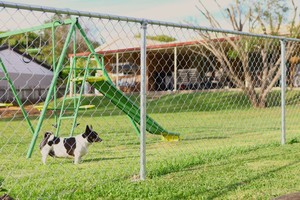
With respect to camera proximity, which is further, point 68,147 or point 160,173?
point 68,147

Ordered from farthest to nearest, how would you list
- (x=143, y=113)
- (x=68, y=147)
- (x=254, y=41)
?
(x=254, y=41), (x=68, y=147), (x=143, y=113)

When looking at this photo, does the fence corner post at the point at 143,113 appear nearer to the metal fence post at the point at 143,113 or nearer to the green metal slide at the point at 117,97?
the metal fence post at the point at 143,113

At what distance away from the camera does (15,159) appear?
18.4 feet

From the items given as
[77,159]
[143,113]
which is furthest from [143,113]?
[77,159]

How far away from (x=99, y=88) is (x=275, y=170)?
2.71 meters

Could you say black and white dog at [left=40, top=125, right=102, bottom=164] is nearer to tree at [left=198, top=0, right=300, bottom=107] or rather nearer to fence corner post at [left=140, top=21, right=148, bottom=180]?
fence corner post at [left=140, top=21, right=148, bottom=180]

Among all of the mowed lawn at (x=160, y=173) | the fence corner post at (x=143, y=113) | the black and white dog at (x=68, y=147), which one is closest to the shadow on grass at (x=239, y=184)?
the mowed lawn at (x=160, y=173)

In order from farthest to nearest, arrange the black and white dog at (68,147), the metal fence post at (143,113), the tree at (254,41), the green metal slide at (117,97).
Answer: the tree at (254,41)
the green metal slide at (117,97)
the black and white dog at (68,147)
the metal fence post at (143,113)

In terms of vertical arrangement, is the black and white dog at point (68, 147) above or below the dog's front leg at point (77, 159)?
above

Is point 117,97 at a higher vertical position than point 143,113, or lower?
lower

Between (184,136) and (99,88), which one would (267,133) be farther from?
(99,88)

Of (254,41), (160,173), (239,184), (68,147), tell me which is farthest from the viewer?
(254,41)

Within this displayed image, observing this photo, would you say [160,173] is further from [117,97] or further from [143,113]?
[117,97]

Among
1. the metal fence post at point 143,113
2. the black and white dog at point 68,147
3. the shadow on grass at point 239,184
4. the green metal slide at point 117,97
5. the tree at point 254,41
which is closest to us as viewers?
the shadow on grass at point 239,184
